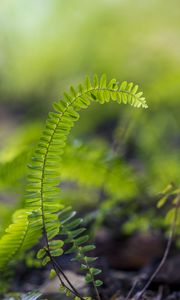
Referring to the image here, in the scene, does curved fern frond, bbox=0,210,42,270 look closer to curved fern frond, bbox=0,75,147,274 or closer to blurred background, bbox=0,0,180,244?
curved fern frond, bbox=0,75,147,274

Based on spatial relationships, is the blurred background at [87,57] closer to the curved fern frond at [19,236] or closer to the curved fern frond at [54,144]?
the curved fern frond at [19,236]

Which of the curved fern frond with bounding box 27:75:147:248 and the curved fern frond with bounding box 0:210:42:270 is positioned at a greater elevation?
the curved fern frond with bounding box 27:75:147:248

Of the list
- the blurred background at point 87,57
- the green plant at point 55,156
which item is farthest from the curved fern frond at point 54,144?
the blurred background at point 87,57

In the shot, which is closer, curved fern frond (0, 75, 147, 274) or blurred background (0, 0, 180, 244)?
curved fern frond (0, 75, 147, 274)

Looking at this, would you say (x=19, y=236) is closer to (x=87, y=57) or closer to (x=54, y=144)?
(x=54, y=144)

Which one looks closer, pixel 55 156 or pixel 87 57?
pixel 55 156

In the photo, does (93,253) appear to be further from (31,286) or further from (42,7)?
(42,7)

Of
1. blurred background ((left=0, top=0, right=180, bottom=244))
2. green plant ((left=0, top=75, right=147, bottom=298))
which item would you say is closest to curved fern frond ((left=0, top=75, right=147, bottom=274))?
green plant ((left=0, top=75, right=147, bottom=298))

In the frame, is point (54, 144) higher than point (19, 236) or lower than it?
higher

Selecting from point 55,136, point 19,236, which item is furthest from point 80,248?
point 55,136

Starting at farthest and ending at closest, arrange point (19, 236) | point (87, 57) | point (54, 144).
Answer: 1. point (87, 57)
2. point (19, 236)
3. point (54, 144)

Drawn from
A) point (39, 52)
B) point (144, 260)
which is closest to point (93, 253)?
point (144, 260)
